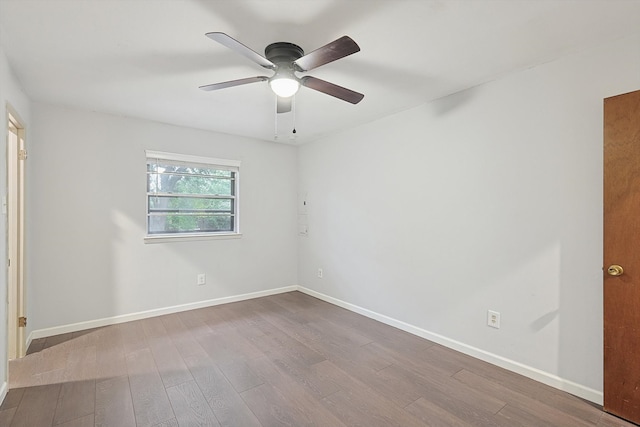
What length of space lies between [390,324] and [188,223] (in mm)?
2804

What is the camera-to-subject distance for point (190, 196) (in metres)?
3.97

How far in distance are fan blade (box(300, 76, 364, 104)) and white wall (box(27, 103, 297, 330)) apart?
238 cm

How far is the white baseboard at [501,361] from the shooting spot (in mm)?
2049

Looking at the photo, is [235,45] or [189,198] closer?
[235,45]

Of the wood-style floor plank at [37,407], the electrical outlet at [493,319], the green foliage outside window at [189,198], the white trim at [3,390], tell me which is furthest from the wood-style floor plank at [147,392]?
the electrical outlet at [493,319]

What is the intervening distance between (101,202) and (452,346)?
3919 mm

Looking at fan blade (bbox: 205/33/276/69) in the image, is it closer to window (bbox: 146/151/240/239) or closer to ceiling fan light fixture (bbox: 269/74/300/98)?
ceiling fan light fixture (bbox: 269/74/300/98)

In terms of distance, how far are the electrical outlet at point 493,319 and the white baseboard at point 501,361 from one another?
24 centimetres

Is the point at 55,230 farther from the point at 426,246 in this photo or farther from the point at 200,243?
the point at 426,246

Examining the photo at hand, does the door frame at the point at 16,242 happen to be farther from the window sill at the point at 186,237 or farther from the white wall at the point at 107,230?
the window sill at the point at 186,237

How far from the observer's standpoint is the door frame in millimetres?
2561

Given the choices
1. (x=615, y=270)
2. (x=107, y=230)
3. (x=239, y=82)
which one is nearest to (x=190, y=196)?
(x=107, y=230)

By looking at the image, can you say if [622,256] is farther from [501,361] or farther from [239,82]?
[239,82]

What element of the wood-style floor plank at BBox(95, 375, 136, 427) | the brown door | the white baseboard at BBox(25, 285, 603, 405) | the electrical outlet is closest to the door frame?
the white baseboard at BBox(25, 285, 603, 405)
